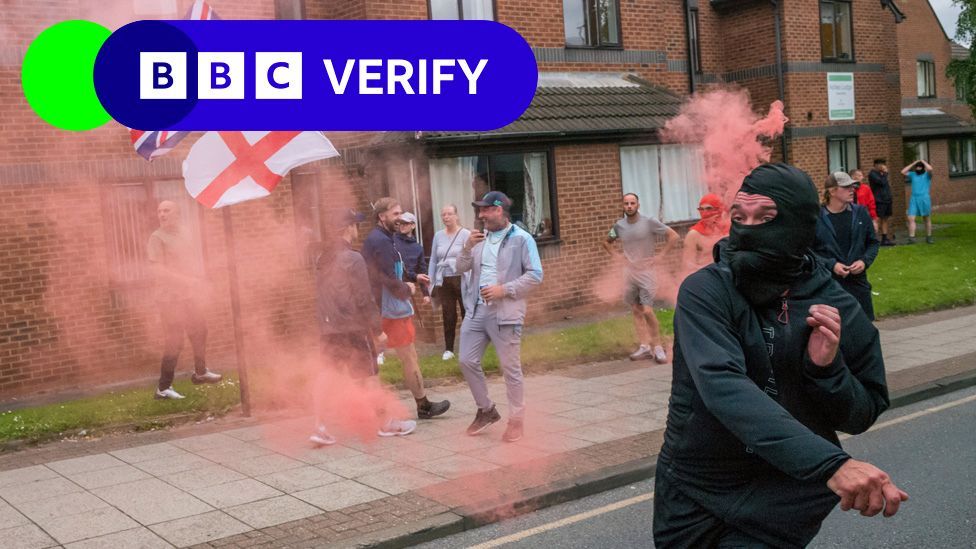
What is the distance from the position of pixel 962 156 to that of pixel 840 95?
16888 millimetres

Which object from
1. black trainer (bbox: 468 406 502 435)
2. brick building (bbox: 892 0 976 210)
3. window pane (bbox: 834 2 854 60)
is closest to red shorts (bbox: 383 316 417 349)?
black trainer (bbox: 468 406 502 435)

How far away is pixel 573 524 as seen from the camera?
582 cm

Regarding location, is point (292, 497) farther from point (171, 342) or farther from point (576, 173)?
point (576, 173)

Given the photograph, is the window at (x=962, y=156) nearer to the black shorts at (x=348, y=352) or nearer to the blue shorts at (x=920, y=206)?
the blue shorts at (x=920, y=206)

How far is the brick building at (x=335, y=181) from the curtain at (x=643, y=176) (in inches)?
1.3

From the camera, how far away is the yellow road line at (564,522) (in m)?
5.53

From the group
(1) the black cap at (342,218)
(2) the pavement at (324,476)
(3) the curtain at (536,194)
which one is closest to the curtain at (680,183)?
(3) the curtain at (536,194)

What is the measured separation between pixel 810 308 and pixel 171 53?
6048 millimetres

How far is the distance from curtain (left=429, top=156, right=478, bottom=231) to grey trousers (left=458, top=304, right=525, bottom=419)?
6000 millimetres

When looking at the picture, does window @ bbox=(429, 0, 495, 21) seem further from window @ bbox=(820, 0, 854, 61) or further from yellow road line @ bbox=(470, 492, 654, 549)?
window @ bbox=(820, 0, 854, 61)

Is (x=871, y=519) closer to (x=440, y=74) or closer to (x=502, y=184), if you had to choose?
(x=440, y=74)

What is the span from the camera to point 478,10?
1472 cm

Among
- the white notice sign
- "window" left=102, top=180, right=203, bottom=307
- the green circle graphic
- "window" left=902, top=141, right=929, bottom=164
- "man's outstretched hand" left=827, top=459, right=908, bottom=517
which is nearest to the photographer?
"man's outstretched hand" left=827, top=459, right=908, bottom=517

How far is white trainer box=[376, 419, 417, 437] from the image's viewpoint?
7.87 meters
